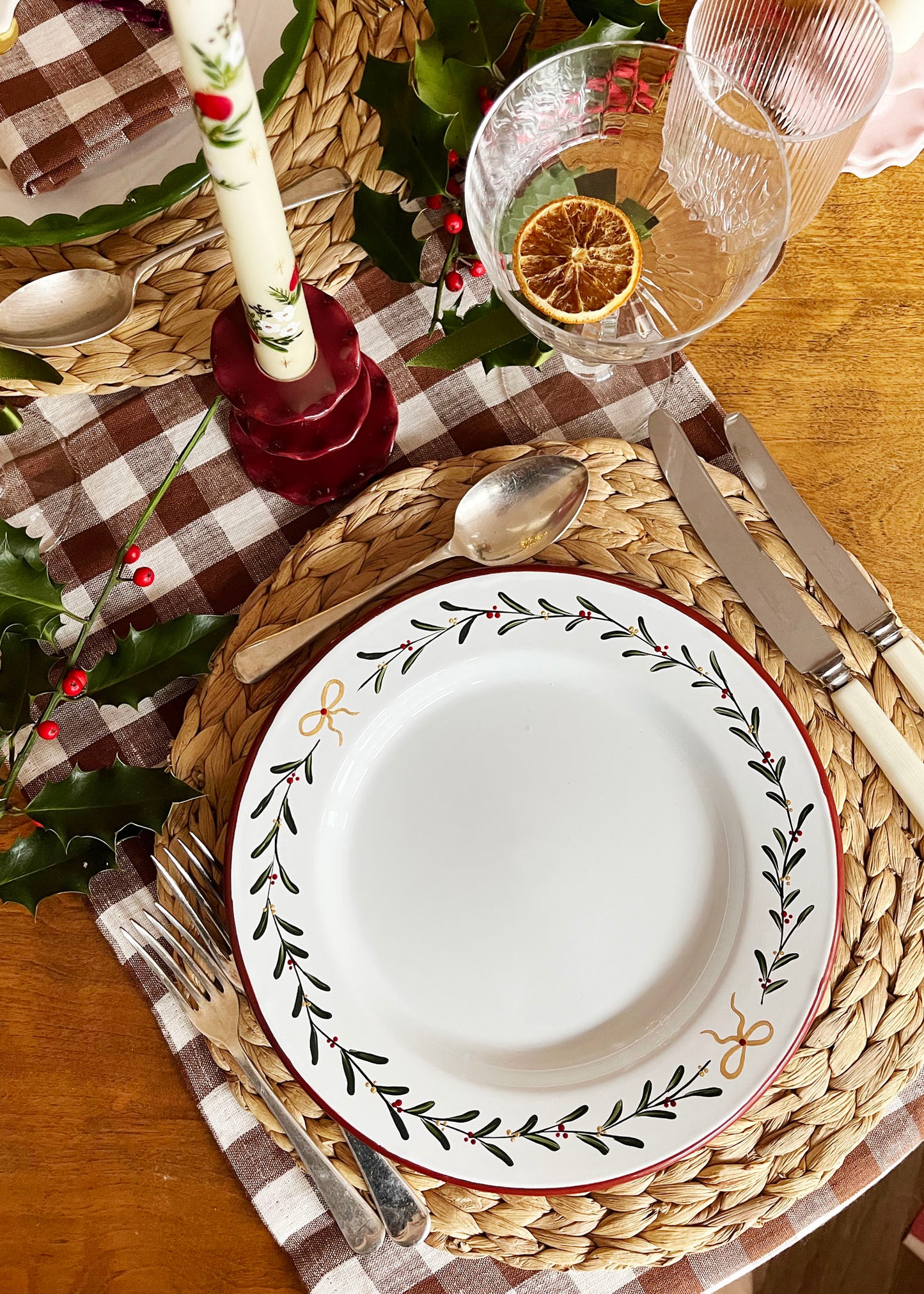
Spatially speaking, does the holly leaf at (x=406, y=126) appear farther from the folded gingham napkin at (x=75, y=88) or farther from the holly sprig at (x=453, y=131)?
the folded gingham napkin at (x=75, y=88)

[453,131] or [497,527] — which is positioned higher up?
[453,131]

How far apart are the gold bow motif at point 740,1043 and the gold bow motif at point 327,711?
292 millimetres

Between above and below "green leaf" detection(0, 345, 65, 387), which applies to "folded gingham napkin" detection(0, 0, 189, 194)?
above

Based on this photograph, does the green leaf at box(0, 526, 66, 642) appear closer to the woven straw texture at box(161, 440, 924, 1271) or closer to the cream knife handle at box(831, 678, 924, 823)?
the woven straw texture at box(161, 440, 924, 1271)

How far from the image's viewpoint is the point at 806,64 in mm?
623

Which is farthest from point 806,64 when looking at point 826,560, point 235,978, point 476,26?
point 235,978

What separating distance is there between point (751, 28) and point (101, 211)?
440mm

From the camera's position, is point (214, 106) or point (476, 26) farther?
point (476, 26)

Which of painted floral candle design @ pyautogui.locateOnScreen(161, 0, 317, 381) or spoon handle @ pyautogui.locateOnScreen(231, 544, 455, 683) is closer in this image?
painted floral candle design @ pyautogui.locateOnScreen(161, 0, 317, 381)

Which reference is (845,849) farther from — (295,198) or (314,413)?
(295,198)

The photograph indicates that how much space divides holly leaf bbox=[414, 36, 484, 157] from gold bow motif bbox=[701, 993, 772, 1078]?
55 centimetres

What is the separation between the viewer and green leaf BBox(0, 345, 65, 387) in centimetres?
54

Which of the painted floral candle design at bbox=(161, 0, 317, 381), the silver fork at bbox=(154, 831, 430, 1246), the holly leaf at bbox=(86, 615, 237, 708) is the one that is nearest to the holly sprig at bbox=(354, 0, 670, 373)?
the painted floral candle design at bbox=(161, 0, 317, 381)

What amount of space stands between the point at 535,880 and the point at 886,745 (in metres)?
0.23
